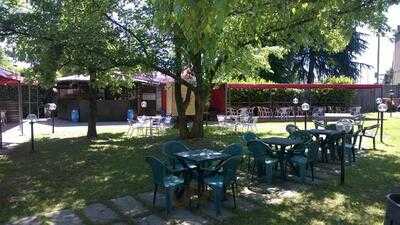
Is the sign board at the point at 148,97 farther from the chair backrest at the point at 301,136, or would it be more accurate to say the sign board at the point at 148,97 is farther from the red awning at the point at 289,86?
the chair backrest at the point at 301,136

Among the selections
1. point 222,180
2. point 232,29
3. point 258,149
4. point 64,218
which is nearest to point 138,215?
point 64,218

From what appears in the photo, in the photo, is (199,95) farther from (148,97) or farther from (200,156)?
(148,97)

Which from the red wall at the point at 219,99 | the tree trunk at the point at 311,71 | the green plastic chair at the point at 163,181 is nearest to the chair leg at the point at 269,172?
the green plastic chair at the point at 163,181

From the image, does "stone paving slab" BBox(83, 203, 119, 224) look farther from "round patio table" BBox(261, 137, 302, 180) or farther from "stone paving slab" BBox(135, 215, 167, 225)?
"round patio table" BBox(261, 137, 302, 180)

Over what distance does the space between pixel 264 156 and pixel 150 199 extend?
2.25m

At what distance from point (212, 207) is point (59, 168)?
461 centimetres

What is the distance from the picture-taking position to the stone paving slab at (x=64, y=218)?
5.94 meters

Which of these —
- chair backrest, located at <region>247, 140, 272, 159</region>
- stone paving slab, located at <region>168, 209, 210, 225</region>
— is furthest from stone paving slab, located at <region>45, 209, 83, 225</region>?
chair backrest, located at <region>247, 140, 272, 159</region>

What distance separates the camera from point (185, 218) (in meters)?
6.02

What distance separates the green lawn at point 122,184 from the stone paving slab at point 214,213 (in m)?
0.16

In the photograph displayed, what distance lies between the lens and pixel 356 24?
10711 mm

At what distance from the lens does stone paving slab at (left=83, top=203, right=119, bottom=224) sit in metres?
5.98

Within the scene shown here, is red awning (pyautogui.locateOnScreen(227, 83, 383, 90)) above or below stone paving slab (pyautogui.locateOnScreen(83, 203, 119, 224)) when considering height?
above

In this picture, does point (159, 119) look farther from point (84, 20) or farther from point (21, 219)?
point (21, 219)
